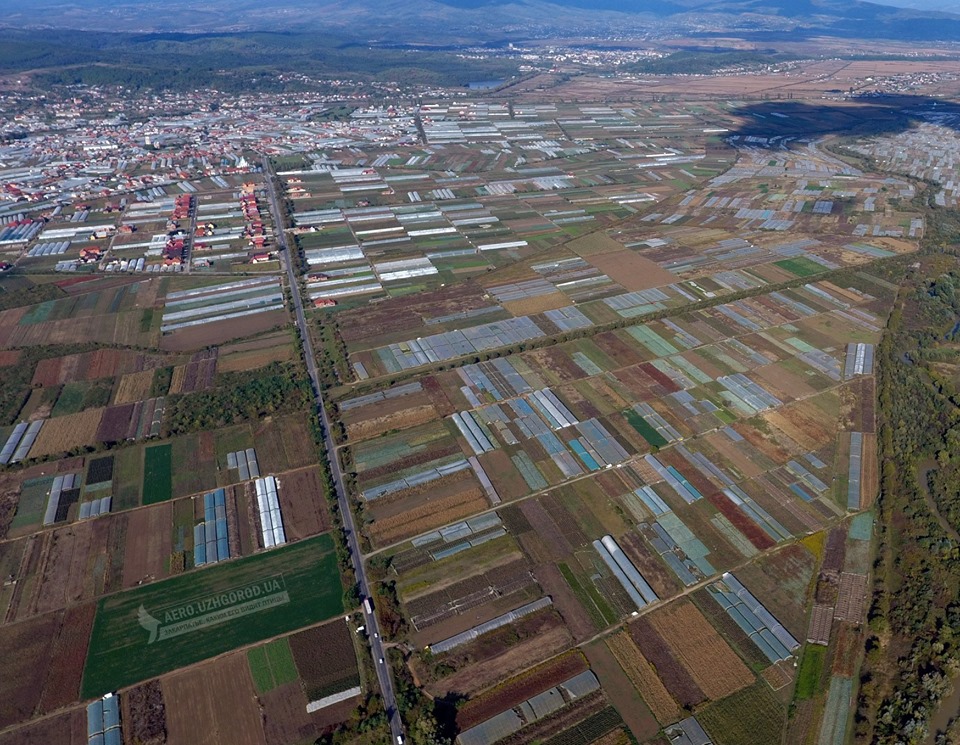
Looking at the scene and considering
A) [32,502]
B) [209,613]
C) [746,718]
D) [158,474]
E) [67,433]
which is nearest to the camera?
[746,718]

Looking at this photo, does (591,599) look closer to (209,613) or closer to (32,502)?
(209,613)

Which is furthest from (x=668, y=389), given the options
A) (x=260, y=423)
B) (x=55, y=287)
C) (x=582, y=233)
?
(x=55, y=287)

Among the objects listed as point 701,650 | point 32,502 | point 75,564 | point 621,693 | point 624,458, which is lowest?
point 621,693

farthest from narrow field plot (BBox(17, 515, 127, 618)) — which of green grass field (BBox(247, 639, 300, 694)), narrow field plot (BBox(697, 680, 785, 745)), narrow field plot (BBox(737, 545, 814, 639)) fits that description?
narrow field plot (BBox(737, 545, 814, 639))

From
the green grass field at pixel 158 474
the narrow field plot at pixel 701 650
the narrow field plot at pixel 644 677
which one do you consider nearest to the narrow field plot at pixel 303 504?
the green grass field at pixel 158 474

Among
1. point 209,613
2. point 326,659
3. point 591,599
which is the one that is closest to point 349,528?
point 326,659

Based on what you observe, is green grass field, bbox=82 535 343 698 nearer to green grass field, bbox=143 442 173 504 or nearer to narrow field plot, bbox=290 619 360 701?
narrow field plot, bbox=290 619 360 701

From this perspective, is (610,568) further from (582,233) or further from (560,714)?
(582,233)
